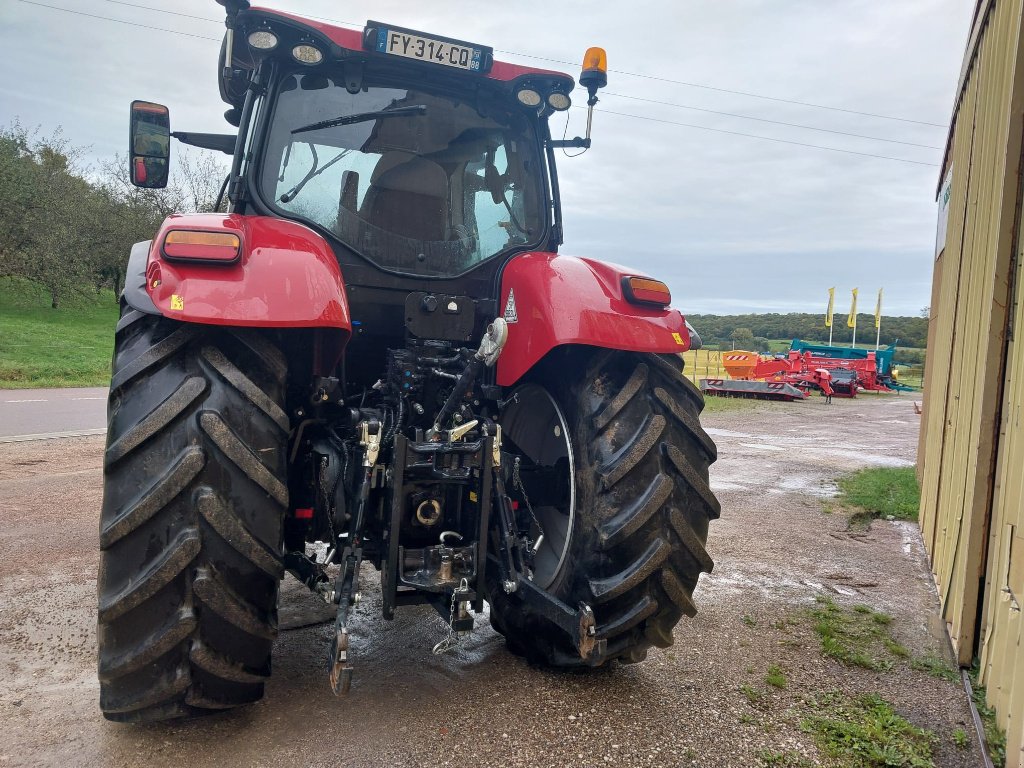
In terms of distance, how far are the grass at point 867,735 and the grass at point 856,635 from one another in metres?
0.43

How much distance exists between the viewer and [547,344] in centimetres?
288

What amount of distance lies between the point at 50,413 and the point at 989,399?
37.2ft

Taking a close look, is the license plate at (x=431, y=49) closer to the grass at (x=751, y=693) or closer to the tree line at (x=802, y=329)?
the grass at (x=751, y=693)

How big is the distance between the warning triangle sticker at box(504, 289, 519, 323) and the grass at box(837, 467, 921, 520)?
5.07 metres

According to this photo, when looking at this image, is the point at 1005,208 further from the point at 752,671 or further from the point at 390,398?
the point at 390,398

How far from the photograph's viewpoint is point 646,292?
296cm

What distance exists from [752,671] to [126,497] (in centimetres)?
256

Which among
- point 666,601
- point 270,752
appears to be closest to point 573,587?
point 666,601

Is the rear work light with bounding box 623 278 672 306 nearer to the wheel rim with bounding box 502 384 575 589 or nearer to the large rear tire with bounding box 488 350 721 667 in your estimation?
the large rear tire with bounding box 488 350 721 667

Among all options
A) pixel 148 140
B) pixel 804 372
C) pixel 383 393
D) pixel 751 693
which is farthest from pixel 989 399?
pixel 804 372

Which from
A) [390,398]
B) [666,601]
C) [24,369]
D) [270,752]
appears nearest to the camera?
[270,752]

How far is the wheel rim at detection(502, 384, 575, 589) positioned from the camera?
10.1ft

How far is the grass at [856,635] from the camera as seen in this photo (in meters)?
3.48

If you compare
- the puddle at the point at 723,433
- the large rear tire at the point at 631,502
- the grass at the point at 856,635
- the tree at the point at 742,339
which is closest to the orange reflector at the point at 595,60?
the large rear tire at the point at 631,502
